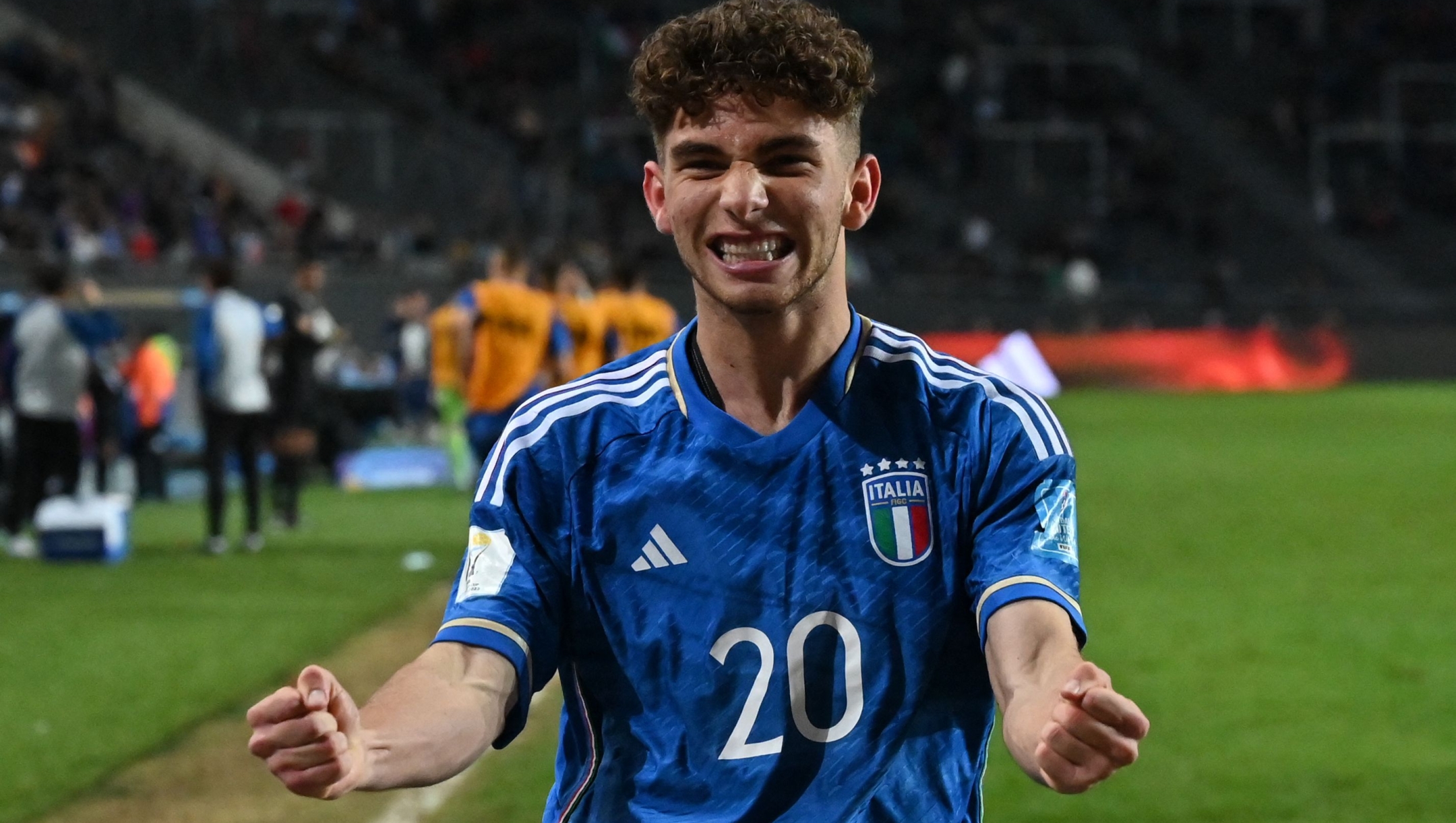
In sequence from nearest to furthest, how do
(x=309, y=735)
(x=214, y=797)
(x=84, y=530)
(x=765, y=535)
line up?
(x=309, y=735) → (x=765, y=535) → (x=214, y=797) → (x=84, y=530)

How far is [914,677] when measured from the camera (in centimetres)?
288

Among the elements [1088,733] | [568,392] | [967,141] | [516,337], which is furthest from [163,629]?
[967,141]

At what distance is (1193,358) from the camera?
35.5m

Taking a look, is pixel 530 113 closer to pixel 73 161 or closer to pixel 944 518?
pixel 73 161

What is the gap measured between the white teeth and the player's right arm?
74 centimetres

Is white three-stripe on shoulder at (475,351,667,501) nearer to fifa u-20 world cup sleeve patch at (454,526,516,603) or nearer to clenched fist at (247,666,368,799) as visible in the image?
fifa u-20 world cup sleeve patch at (454,526,516,603)

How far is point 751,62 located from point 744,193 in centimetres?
20

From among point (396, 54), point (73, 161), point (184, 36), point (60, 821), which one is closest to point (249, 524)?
point (60, 821)

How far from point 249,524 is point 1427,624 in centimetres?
888

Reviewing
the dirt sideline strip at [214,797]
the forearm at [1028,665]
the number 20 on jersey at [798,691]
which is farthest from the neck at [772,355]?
the dirt sideline strip at [214,797]

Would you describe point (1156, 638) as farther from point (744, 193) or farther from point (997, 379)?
point (744, 193)

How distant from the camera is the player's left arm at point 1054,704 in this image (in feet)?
7.49

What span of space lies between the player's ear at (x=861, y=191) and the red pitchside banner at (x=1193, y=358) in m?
31.9

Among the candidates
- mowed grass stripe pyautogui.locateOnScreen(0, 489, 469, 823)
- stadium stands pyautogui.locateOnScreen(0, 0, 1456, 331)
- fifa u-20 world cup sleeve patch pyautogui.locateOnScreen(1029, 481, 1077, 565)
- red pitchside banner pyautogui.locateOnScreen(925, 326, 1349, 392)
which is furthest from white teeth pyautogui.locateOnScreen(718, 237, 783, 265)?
red pitchside banner pyautogui.locateOnScreen(925, 326, 1349, 392)
